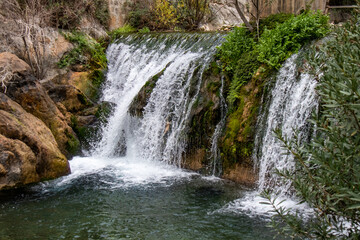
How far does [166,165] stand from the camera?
365 inches

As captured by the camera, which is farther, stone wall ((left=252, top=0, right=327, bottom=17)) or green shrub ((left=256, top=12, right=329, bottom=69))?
stone wall ((left=252, top=0, right=327, bottom=17))

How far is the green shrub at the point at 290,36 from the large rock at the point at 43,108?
6098 millimetres

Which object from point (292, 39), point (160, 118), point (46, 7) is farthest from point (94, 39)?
point (292, 39)

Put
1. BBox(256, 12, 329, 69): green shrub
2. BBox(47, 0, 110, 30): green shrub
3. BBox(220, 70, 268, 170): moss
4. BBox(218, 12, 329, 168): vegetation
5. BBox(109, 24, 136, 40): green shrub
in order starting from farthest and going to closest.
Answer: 1. BBox(109, 24, 136, 40): green shrub
2. BBox(47, 0, 110, 30): green shrub
3. BBox(220, 70, 268, 170): moss
4. BBox(218, 12, 329, 168): vegetation
5. BBox(256, 12, 329, 69): green shrub

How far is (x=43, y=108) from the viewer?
31.9ft

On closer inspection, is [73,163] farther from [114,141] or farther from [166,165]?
[166,165]

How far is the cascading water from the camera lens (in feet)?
22.2

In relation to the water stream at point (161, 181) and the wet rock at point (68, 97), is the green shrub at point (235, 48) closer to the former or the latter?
the water stream at point (161, 181)

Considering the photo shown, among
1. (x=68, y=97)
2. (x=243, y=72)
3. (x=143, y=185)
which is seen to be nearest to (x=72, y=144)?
(x=68, y=97)

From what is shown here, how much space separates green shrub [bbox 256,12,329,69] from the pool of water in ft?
10.5

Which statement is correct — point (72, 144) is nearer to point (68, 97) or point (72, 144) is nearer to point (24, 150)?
point (68, 97)

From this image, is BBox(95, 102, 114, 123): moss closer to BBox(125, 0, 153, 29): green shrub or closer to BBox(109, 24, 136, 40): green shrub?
BBox(109, 24, 136, 40): green shrub

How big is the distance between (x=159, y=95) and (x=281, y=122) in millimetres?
4051

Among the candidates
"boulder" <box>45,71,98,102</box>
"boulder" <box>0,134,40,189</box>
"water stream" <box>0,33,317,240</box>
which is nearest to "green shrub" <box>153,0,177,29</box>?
"water stream" <box>0,33,317,240</box>
